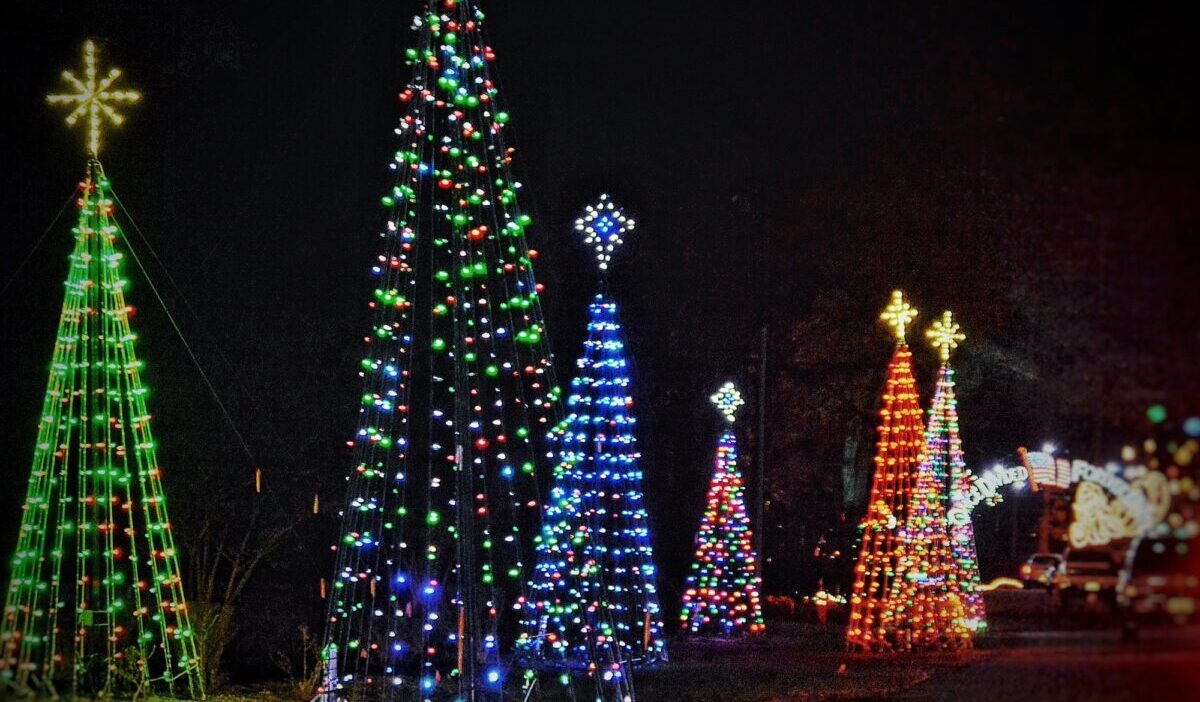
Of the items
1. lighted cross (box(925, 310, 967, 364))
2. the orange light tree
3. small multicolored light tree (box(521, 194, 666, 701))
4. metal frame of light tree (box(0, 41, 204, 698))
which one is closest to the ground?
the orange light tree

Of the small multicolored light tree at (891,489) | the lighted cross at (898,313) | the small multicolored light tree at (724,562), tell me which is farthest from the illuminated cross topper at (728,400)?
the lighted cross at (898,313)

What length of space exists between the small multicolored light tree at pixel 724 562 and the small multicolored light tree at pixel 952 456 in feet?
14.5

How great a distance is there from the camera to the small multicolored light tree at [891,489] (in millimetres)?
13125

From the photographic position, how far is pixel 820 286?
15.8 meters

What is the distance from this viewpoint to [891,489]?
44.5 ft

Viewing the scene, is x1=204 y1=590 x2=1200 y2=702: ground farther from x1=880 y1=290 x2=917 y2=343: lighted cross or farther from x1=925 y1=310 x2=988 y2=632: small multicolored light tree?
x1=880 y1=290 x2=917 y2=343: lighted cross

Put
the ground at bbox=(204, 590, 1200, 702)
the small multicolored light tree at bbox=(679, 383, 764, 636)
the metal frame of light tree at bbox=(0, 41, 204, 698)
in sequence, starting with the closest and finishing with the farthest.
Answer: the ground at bbox=(204, 590, 1200, 702) → the metal frame of light tree at bbox=(0, 41, 204, 698) → the small multicolored light tree at bbox=(679, 383, 764, 636)

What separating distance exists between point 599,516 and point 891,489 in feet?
11.7

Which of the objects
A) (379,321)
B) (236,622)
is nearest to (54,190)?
(379,321)

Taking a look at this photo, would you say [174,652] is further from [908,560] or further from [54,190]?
[908,560]

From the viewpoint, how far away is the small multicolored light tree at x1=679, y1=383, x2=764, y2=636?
16844 mm

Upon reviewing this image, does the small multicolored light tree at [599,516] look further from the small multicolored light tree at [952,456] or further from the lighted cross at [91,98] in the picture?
the lighted cross at [91,98]

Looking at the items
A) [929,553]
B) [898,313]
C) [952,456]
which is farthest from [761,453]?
[898,313]

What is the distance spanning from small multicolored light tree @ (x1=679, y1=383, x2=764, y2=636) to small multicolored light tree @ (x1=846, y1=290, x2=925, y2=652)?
11.3 ft
